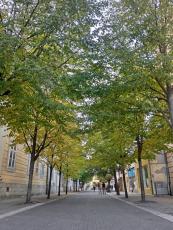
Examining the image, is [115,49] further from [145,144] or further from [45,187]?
[45,187]

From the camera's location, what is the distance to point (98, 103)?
598 inches

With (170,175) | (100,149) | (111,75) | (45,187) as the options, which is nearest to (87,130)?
(111,75)

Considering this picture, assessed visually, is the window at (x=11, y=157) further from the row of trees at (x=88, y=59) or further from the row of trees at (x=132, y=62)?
Result: the row of trees at (x=132, y=62)

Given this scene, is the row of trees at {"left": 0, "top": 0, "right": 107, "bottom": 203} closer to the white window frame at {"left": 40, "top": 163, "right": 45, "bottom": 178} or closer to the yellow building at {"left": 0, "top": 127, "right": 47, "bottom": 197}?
the yellow building at {"left": 0, "top": 127, "right": 47, "bottom": 197}

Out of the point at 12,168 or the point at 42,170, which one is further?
the point at 42,170

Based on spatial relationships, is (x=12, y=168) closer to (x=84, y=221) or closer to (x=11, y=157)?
(x=11, y=157)

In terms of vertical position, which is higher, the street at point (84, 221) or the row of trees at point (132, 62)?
the row of trees at point (132, 62)

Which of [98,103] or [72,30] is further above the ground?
[72,30]

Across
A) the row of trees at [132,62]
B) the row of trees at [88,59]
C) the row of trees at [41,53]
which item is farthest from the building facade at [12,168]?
the row of trees at [132,62]

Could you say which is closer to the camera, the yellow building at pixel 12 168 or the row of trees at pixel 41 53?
the row of trees at pixel 41 53

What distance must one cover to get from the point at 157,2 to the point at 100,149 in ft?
71.7

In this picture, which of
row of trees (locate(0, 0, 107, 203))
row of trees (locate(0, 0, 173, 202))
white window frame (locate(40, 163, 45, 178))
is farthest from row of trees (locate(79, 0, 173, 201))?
white window frame (locate(40, 163, 45, 178))

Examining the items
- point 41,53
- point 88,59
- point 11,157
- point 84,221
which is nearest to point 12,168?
point 11,157

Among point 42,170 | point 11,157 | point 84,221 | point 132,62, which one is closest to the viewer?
point 84,221
